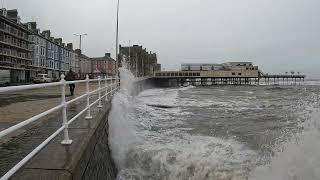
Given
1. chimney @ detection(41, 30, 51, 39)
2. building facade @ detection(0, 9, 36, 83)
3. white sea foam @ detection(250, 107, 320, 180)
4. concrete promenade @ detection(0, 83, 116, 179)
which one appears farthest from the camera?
chimney @ detection(41, 30, 51, 39)

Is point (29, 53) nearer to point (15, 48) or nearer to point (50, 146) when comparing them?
point (15, 48)

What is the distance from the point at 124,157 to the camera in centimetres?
947

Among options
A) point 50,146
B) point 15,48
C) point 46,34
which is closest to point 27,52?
point 15,48

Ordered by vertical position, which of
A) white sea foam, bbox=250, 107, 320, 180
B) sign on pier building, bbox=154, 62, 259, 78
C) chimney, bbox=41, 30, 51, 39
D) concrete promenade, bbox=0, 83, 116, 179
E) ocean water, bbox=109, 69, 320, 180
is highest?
chimney, bbox=41, 30, 51, 39

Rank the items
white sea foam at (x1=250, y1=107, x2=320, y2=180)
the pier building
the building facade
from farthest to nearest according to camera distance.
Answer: the pier building, the building facade, white sea foam at (x1=250, y1=107, x2=320, y2=180)

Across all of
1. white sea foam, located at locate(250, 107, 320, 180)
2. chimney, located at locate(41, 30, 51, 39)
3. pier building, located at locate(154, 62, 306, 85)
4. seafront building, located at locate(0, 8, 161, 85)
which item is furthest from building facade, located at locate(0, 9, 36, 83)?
white sea foam, located at locate(250, 107, 320, 180)

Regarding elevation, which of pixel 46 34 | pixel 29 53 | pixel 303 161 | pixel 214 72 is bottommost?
pixel 303 161

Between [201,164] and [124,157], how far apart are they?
1.88 metres

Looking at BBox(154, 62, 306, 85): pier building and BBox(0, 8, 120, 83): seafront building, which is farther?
BBox(154, 62, 306, 85): pier building

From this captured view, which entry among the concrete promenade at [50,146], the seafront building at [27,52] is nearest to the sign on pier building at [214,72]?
the seafront building at [27,52]

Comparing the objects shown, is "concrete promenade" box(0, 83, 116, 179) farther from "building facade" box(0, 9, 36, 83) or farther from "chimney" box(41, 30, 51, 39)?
"chimney" box(41, 30, 51, 39)

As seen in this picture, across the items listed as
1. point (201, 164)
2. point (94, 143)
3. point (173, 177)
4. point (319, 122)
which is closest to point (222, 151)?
point (201, 164)

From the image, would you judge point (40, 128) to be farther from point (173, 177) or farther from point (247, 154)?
point (247, 154)

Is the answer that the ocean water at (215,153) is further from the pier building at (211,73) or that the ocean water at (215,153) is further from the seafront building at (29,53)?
the pier building at (211,73)
